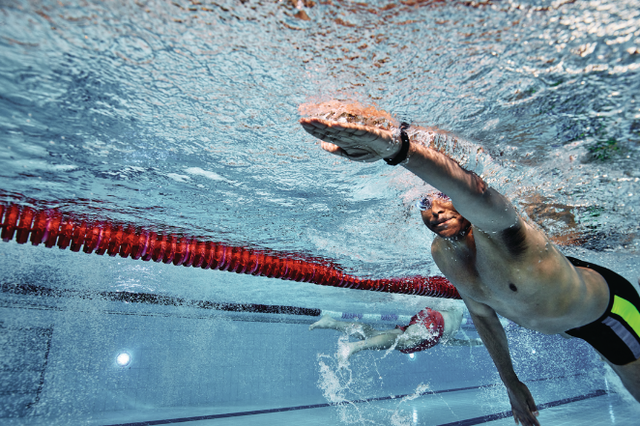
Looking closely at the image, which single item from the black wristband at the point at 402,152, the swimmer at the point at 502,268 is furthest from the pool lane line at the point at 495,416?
the black wristband at the point at 402,152

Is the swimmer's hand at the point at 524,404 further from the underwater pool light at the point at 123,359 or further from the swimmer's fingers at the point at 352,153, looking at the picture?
the underwater pool light at the point at 123,359

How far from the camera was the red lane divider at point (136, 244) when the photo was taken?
3646 mm

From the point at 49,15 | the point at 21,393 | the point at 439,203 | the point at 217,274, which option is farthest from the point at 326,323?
the point at 49,15

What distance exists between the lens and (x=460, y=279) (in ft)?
9.38

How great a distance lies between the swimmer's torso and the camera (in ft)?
7.79

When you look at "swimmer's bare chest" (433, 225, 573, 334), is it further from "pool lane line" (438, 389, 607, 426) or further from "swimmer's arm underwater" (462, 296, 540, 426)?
"pool lane line" (438, 389, 607, 426)

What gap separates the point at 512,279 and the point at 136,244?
Answer: 3.99 metres

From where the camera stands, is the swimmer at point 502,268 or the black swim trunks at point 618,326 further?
the black swim trunks at point 618,326

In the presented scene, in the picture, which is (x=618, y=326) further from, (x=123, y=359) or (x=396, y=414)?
(x=123, y=359)

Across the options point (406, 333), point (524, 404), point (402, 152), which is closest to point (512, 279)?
point (524, 404)

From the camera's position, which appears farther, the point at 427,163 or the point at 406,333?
the point at 406,333

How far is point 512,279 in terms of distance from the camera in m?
2.46

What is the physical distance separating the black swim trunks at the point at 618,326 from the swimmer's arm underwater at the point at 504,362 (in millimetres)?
633

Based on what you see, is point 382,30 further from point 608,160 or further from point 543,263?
point 608,160
